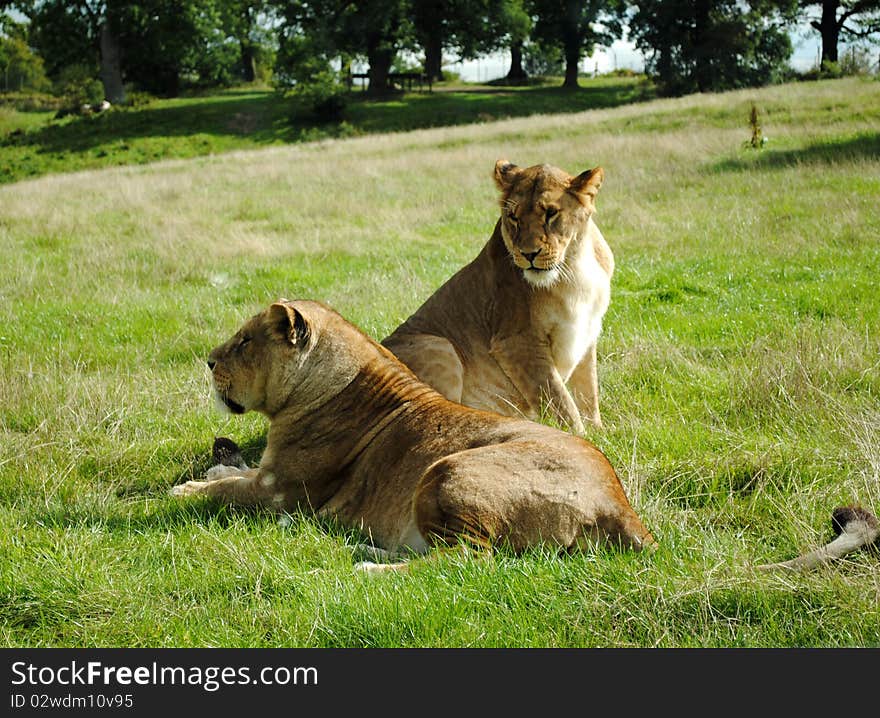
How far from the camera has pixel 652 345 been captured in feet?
29.3

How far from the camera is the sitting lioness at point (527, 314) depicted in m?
6.98

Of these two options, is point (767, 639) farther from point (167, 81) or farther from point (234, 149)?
point (167, 81)

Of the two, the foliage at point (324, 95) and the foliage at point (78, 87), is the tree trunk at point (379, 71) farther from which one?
the foliage at point (78, 87)

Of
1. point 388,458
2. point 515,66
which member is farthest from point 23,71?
point 388,458

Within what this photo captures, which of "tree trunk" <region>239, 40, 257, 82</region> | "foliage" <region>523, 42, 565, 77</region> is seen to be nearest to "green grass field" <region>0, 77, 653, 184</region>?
"foliage" <region>523, 42, 565, 77</region>

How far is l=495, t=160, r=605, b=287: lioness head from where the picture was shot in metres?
6.93

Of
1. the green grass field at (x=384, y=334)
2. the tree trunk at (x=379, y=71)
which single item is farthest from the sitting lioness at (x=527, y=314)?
the tree trunk at (x=379, y=71)

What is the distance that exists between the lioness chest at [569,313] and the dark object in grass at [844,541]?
9.62 ft

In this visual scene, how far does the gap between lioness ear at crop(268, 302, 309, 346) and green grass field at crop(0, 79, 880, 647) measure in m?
1.12

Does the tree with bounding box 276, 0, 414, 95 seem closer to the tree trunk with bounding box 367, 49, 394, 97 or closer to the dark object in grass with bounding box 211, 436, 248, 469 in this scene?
the tree trunk with bounding box 367, 49, 394, 97

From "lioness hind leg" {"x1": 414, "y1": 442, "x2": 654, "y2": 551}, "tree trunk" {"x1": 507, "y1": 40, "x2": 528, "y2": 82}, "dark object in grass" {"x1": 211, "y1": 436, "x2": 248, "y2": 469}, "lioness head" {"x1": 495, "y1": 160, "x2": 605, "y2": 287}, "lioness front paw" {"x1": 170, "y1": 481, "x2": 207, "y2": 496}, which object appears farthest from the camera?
"tree trunk" {"x1": 507, "y1": 40, "x2": 528, "y2": 82}

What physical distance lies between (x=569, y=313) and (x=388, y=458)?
217 cm

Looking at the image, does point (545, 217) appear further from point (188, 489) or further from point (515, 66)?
point (515, 66)

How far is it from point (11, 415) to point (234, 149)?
3958cm
